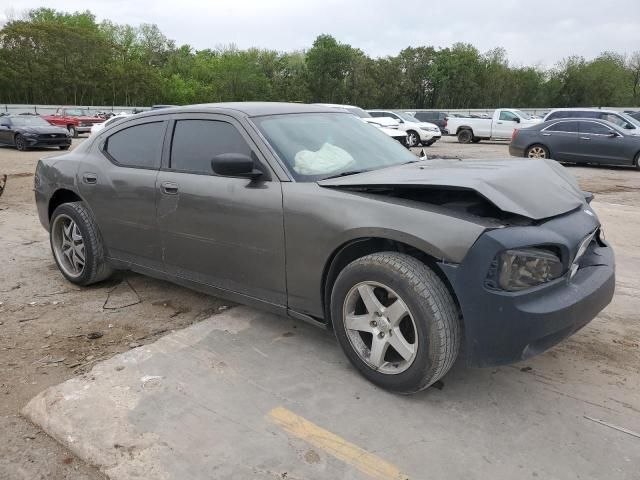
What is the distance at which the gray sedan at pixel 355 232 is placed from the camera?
8.36 ft

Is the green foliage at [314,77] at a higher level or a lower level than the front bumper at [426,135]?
higher

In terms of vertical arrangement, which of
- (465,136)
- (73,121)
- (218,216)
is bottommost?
(465,136)

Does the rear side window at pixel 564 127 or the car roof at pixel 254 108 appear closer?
the car roof at pixel 254 108

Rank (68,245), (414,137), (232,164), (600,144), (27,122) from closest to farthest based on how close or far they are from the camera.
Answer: (232,164)
(68,245)
(600,144)
(27,122)
(414,137)

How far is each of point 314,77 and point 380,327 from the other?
73.4 meters

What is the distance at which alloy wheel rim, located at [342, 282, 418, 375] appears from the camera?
277 cm

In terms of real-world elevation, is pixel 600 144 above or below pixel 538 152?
above

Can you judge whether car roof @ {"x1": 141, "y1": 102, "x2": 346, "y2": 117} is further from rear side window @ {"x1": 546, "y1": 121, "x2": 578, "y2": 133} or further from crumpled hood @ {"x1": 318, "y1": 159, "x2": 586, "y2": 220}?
rear side window @ {"x1": 546, "y1": 121, "x2": 578, "y2": 133}

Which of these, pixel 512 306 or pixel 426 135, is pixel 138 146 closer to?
pixel 512 306

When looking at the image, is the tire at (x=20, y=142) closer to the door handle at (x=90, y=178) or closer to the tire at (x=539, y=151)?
the tire at (x=539, y=151)

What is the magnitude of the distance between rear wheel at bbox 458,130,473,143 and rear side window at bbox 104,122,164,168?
23729 mm

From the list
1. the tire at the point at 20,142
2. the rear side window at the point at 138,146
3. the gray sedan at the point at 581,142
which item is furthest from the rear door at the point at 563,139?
the tire at the point at 20,142

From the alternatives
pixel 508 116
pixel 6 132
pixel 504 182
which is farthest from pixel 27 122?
pixel 504 182

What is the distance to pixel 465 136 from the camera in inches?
1030
